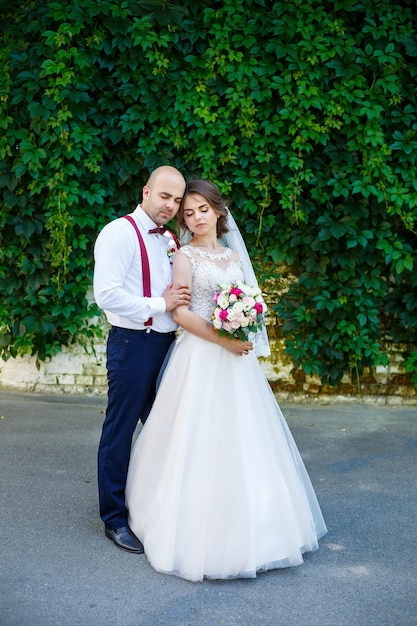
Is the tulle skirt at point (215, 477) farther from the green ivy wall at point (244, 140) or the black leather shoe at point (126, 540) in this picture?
the green ivy wall at point (244, 140)

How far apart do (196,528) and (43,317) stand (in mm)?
3727

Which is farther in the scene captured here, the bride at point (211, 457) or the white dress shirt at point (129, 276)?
the white dress shirt at point (129, 276)

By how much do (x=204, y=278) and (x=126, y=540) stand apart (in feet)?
4.85

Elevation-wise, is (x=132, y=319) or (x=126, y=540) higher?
(x=132, y=319)

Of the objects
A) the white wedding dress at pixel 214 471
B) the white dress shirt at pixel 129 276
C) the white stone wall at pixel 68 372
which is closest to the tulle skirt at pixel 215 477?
the white wedding dress at pixel 214 471

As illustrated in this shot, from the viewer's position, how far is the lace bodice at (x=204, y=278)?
155 inches

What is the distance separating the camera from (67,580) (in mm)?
3621

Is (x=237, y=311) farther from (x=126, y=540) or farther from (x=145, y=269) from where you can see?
(x=126, y=540)

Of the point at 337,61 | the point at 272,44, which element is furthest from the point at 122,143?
the point at 337,61

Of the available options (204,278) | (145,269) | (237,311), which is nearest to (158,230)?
(145,269)

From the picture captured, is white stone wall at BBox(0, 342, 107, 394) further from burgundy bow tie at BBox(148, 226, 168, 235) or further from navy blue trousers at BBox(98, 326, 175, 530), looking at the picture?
burgundy bow tie at BBox(148, 226, 168, 235)

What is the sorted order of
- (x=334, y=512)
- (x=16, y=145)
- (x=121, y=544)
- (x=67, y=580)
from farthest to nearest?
1. (x=16, y=145)
2. (x=334, y=512)
3. (x=121, y=544)
4. (x=67, y=580)

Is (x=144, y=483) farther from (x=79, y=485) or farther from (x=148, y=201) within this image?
(x=148, y=201)

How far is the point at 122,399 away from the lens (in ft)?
13.0
